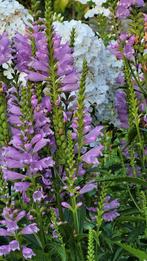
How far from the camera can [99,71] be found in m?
3.73

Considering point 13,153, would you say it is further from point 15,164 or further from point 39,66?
point 39,66

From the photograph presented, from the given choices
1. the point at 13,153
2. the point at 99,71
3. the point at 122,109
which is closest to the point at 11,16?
the point at 99,71

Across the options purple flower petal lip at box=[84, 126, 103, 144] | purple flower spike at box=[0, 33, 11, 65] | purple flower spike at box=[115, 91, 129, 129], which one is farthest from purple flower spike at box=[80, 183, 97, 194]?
purple flower spike at box=[115, 91, 129, 129]

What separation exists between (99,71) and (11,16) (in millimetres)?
674

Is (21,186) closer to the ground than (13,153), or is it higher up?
closer to the ground

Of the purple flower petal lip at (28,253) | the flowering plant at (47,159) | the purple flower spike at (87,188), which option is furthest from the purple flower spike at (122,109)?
the purple flower petal lip at (28,253)

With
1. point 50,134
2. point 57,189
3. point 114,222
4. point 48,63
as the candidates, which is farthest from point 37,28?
point 114,222

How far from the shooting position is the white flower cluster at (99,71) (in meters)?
3.70

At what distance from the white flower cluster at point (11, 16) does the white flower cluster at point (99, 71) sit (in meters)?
0.43

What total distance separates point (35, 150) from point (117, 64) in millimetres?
1263

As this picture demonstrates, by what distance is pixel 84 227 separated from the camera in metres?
2.93

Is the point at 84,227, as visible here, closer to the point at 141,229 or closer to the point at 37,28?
the point at 141,229

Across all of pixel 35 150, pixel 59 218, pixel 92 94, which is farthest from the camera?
pixel 92 94

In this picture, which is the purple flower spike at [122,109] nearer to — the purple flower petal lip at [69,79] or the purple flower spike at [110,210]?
the purple flower spike at [110,210]
